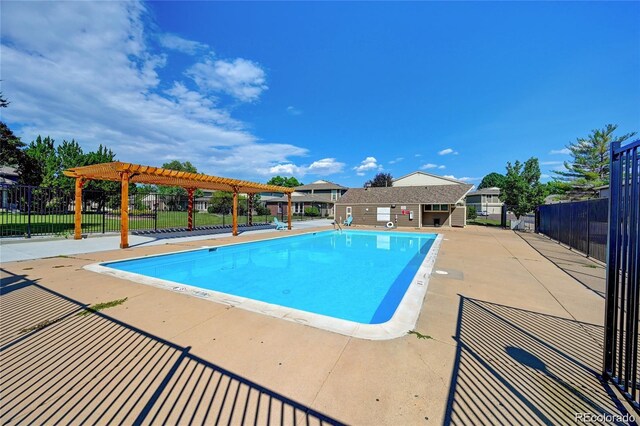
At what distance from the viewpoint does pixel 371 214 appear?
24438mm

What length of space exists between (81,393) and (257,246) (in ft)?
31.7

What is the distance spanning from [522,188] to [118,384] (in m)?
29.2

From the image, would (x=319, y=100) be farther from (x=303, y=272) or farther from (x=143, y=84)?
(x=303, y=272)

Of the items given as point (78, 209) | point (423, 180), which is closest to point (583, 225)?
point (78, 209)

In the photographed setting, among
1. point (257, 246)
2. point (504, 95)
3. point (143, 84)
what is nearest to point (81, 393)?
point (257, 246)

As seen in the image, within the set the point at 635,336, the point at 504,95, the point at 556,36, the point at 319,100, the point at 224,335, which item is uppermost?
the point at 319,100

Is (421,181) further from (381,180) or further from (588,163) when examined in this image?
(588,163)

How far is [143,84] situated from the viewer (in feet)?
47.2

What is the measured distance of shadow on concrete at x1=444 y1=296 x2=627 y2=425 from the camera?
185 centimetres

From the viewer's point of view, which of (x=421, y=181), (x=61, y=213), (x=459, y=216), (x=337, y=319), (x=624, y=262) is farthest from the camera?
(x=421, y=181)

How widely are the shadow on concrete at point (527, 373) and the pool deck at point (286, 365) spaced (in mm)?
12

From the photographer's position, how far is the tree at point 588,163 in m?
21.9

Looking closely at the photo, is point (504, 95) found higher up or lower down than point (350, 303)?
higher up

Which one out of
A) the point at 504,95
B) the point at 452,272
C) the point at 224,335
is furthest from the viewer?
the point at 504,95
